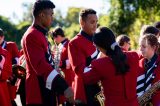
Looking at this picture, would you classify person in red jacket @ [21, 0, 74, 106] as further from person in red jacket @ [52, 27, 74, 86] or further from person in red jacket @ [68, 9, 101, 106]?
person in red jacket @ [52, 27, 74, 86]

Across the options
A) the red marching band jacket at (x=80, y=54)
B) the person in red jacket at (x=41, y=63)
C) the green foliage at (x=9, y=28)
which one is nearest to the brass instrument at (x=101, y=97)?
the red marching band jacket at (x=80, y=54)

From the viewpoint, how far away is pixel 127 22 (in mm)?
31656

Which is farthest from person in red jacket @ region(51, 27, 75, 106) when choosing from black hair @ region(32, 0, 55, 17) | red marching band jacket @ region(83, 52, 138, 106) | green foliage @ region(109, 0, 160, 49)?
green foliage @ region(109, 0, 160, 49)

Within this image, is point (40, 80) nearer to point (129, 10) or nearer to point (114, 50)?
point (114, 50)

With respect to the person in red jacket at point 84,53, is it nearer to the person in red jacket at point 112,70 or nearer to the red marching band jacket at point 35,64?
the red marching band jacket at point 35,64

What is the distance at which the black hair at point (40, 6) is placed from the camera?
20.3ft

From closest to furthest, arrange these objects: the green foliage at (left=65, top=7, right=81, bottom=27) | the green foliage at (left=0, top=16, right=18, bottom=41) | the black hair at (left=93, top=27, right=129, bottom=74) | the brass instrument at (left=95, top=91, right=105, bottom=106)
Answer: the black hair at (left=93, top=27, right=129, bottom=74) → the brass instrument at (left=95, top=91, right=105, bottom=106) → the green foliage at (left=0, top=16, right=18, bottom=41) → the green foliage at (left=65, top=7, right=81, bottom=27)

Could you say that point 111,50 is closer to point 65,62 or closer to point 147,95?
point 147,95

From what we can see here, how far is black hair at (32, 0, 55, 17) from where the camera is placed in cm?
619

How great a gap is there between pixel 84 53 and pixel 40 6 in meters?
1.09

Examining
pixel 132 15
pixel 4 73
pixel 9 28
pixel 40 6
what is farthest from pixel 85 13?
pixel 9 28

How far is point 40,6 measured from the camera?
6.20 m

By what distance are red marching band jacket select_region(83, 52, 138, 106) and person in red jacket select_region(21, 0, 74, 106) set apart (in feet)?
1.17

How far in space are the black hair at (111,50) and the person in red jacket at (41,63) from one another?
603 mm
